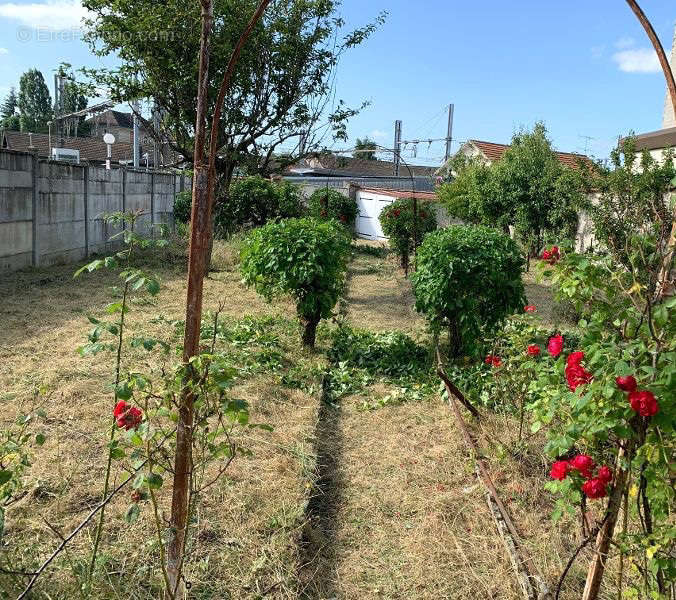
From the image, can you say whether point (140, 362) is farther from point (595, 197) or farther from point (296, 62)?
point (595, 197)

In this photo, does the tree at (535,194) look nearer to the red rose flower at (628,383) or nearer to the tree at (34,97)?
the red rose flower at (628,383)

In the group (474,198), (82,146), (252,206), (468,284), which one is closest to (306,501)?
(468,284)

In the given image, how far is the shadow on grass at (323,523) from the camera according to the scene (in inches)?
102

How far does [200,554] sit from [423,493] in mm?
1345

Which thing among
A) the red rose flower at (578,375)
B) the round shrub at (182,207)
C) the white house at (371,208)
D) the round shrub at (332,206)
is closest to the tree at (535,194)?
the round shrub at (332,206)

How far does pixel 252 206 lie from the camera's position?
13742 mm

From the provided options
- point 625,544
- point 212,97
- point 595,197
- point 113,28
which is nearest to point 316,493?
point 625,544

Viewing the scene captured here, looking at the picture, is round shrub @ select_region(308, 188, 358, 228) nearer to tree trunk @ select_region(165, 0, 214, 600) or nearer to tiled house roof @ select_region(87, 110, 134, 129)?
tree trunk @ select_region(165, 0, 214, 600)

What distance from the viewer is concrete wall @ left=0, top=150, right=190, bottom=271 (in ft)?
28.1

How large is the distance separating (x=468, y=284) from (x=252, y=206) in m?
9.20

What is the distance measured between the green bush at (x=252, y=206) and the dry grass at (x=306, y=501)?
8.42 meters

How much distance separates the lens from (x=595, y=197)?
13133 mm

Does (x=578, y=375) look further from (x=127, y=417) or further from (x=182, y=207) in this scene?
(x=182, y=207)

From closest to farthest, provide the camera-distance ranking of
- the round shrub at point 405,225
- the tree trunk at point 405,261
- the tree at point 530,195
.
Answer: the tree trunk at point 405,261, the round shrub at point 405,225, the tree at point 530,195
